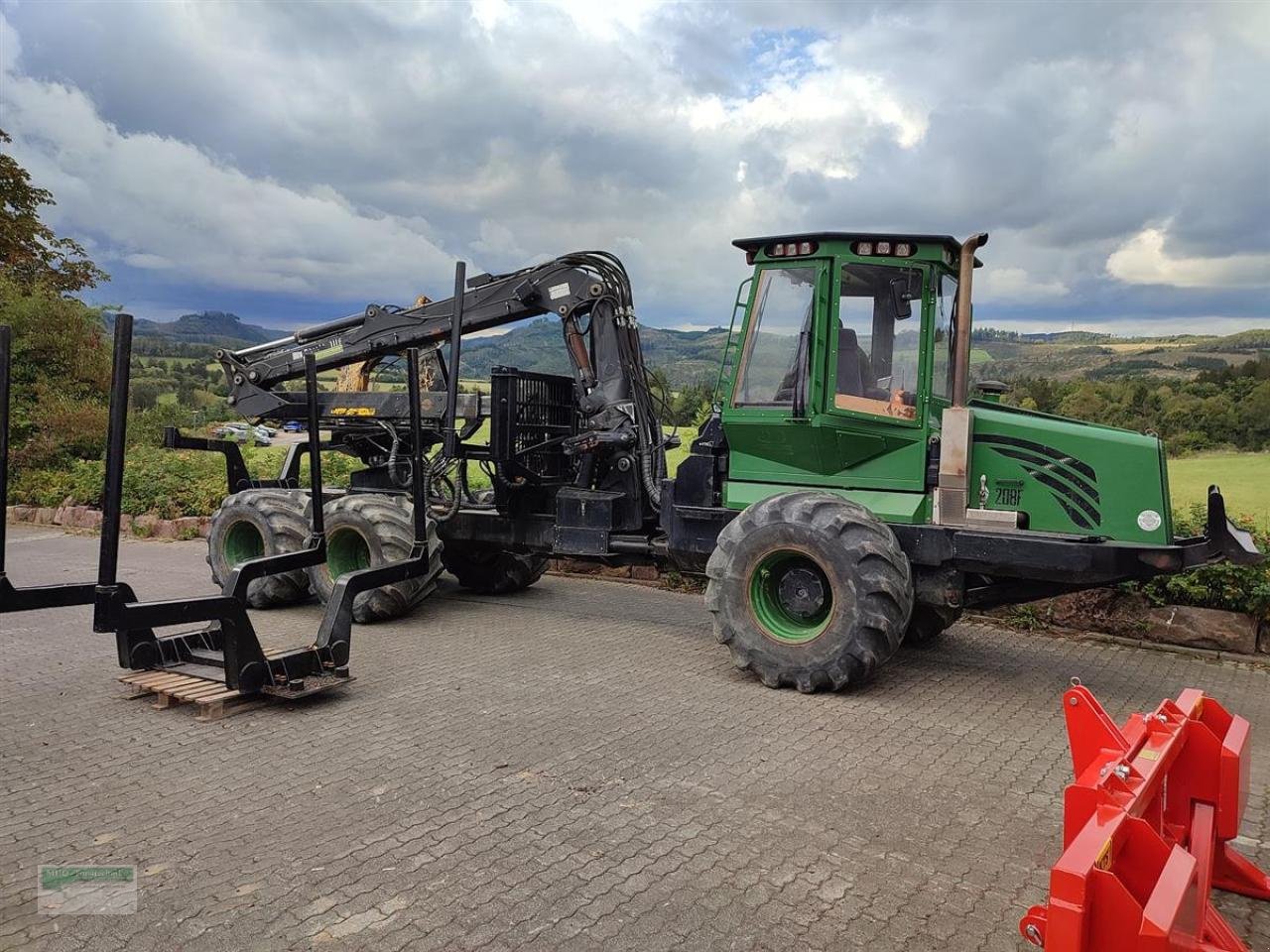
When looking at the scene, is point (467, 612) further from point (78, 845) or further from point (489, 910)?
point (489, 910)

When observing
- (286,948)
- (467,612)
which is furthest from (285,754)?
(467,612)

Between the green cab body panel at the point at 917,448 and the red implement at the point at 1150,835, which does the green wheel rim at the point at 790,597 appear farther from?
the red implement at the point at 1150,835

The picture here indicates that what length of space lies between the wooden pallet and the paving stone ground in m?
0.10

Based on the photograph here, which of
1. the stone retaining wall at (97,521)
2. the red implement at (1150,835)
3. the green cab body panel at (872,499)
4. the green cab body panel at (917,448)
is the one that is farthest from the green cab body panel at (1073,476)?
the stone retaining wall at (97,521)

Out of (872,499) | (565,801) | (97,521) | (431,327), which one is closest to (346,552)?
(431,327)

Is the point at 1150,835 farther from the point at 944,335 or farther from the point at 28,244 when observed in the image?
the point at 28,244

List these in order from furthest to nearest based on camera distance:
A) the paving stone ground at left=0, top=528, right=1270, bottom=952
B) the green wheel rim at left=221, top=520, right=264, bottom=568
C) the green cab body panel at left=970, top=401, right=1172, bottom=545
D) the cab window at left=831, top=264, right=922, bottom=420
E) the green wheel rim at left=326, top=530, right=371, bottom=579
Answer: the green wheel rim at left=221, top=520, right=264, bottom=568 → the green wheel rim at left=326, top=530, right=371, bottom=579 → the cab window at left=831, top=264, right=922, bottom=420 → the green cab body panel at left=970, top=401, right=1172, bottom=545 → the paving stone ground at left=0, top=528, right=1270, bottom=952

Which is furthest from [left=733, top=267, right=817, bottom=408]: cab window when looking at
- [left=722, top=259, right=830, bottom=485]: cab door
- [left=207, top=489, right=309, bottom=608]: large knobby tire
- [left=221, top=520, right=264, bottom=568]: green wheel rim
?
[left=221, top=520, right=264, bottom=568]: green wheel rim

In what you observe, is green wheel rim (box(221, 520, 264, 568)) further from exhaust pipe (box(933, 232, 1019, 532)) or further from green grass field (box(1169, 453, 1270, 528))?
green grass field (box(1169, 453, 1270, 528))

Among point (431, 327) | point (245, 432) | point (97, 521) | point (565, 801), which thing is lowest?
point (565, 801)

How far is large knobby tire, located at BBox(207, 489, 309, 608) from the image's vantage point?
28.8 ft

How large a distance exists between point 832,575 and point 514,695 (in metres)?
2.20

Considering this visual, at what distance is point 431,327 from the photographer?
8750 millimetres

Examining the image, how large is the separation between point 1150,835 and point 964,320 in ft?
13.8
